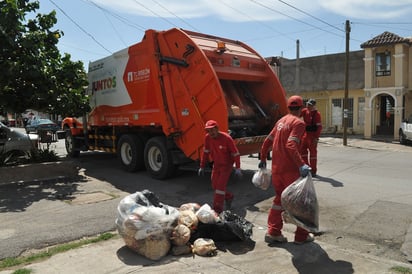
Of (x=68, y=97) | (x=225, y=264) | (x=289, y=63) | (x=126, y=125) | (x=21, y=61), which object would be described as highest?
(x=289, y=63)

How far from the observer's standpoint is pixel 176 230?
4305 mm

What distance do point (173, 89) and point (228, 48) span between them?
1518 mm

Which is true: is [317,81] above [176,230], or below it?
above

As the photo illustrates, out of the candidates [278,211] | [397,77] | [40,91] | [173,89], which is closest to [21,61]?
[40,91]

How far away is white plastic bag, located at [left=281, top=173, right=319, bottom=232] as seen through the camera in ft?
13.4

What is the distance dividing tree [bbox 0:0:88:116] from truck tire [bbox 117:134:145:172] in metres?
1.49

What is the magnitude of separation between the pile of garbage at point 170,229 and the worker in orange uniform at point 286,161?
32 centimetres

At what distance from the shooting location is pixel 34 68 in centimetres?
809

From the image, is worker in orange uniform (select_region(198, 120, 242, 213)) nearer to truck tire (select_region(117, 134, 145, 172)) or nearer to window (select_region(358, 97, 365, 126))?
truck tire (select_region(117, 134, 145, 172))

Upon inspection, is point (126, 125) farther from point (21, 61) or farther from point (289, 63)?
point (289, 63)

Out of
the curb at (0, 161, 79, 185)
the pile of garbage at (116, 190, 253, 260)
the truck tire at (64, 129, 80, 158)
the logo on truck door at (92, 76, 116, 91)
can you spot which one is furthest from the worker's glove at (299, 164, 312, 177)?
the truck tire at (64, 129, 80, 158)

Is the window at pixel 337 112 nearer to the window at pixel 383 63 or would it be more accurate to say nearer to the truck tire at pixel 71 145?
the window at pixel 383 63

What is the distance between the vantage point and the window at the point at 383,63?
1947 cm

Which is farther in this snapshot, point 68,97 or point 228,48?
point 68,97
